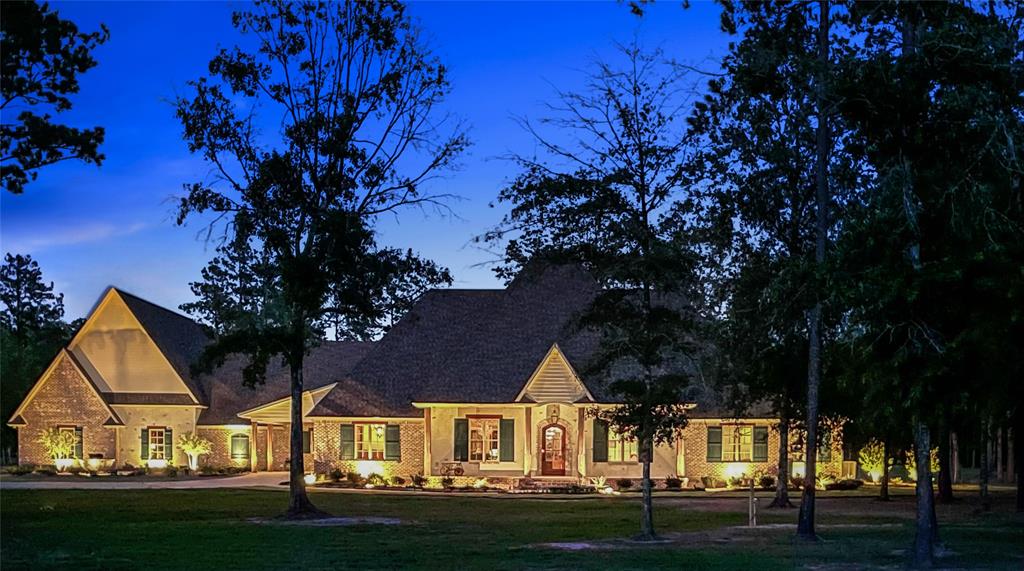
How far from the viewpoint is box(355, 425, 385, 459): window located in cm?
5141

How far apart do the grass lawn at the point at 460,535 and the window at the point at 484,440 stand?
8.44m

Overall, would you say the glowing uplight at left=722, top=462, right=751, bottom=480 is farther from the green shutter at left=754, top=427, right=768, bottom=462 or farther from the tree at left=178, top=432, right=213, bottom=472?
the tree at left=178, top=432, right=213, bottom=472

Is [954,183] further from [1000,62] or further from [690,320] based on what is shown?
[690,320]

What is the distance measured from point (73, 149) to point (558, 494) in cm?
2501

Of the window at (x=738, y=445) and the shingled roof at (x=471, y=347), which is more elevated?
the shingled roof at (x=471, y=347)

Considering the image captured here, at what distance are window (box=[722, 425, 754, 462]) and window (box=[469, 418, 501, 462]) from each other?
30.6 ft

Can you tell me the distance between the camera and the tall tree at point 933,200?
18781 millimetres

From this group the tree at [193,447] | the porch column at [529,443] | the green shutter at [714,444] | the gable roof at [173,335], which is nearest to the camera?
the porch column at [529,443]

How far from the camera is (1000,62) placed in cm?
1947

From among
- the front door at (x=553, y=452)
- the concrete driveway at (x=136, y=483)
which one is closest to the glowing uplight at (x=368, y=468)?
the concrete driveway at (x=136, y=483)

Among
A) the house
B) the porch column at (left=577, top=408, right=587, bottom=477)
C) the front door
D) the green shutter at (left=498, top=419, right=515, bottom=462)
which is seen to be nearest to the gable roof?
the house

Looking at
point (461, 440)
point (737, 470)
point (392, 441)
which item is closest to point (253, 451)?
point (392, 441)

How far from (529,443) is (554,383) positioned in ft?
8.71

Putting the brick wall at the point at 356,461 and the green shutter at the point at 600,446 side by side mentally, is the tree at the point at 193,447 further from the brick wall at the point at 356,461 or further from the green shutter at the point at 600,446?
the green shutter at the point at 600,446
